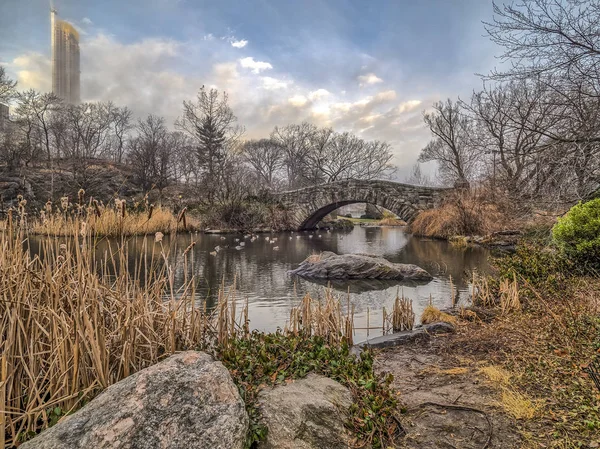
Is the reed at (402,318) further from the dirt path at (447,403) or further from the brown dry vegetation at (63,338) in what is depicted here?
the brown dry vegetation at (63,338)

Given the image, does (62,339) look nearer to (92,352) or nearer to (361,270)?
(92,352)

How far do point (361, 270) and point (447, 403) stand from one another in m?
5.96

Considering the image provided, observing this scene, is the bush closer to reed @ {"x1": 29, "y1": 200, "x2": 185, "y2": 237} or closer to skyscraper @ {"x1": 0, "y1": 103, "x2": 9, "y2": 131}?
reed @ {"x1": 29, "y1": 200, "x2": 185, "y2": 237}

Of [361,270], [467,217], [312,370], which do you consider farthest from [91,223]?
[467,217]

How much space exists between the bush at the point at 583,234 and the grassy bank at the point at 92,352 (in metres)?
5.03

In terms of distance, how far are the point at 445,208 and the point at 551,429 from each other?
16.4 m

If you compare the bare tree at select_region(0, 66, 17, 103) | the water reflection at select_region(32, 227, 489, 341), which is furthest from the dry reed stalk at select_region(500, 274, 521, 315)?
the bare tree at select_region(0, 66, 17, 103)

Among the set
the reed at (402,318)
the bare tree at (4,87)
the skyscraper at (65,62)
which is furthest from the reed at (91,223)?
the skyscraper at (65,62)

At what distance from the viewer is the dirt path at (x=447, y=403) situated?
2.11 m

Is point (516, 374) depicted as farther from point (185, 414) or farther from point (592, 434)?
point (185, 414)

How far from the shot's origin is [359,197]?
2031 cm

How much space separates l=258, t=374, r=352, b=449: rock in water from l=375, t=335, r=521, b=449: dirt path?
44cm

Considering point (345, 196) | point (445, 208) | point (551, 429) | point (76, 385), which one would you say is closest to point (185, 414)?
point (76, 385)

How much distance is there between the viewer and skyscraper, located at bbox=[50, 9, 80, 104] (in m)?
43.9
